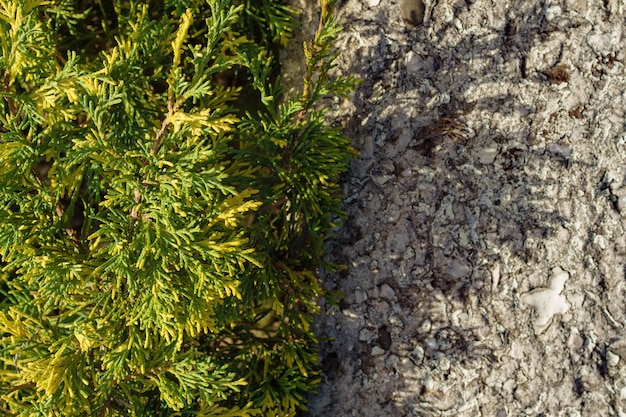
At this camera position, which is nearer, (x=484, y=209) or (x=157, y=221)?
(x=157, y=221)

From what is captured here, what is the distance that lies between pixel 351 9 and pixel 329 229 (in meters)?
0.76

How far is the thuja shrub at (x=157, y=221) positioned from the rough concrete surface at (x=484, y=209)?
19 centimetres

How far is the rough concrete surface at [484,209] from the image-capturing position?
1.92 m

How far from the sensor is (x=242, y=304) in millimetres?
2094

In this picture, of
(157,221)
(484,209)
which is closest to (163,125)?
(157,221)

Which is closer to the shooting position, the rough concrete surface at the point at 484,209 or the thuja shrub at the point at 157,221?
the thuja shrub at the point at 157,221

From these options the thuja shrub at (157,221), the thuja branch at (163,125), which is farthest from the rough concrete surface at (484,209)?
the thuja branch at (163,125)

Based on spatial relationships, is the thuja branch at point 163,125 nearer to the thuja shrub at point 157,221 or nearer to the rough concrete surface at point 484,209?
the thuja shrub at point 157,221

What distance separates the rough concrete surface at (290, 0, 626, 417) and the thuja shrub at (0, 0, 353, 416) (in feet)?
0.63

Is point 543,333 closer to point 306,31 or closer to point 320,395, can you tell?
point 320,395

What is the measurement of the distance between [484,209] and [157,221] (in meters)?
1.02

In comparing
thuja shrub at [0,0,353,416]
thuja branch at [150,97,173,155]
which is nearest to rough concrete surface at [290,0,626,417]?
thuja shrub at [0,0,353,416]

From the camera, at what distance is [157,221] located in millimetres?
1666

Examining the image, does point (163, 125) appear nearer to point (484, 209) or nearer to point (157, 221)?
point (157, 221)
